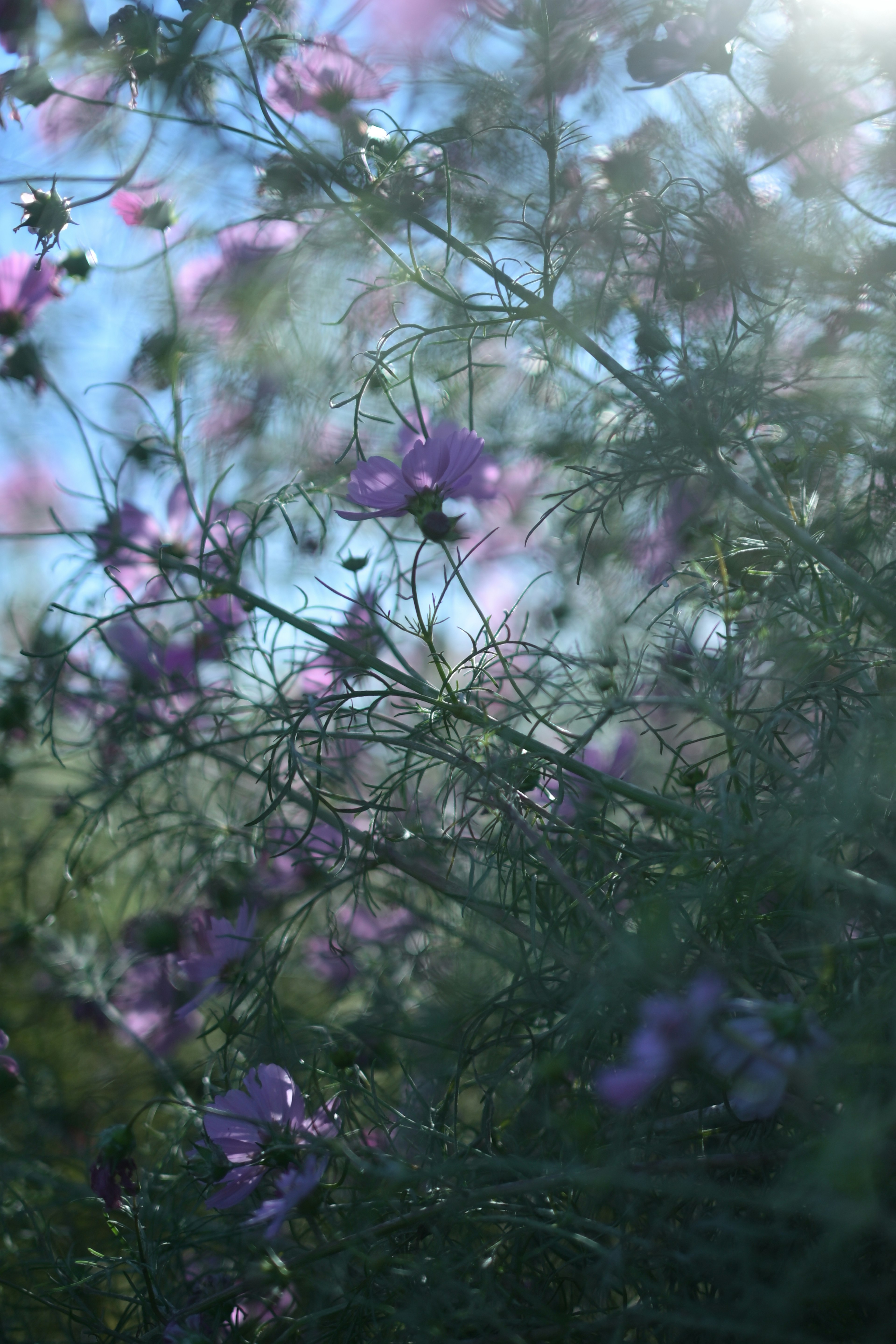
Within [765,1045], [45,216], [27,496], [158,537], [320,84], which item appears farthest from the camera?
[27,496]

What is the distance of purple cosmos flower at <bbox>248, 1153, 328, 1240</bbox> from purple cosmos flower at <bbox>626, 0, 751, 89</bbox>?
2.28 feet

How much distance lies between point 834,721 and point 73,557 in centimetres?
56

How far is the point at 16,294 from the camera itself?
727mm

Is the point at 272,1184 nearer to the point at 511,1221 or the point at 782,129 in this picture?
the point at 511,1221

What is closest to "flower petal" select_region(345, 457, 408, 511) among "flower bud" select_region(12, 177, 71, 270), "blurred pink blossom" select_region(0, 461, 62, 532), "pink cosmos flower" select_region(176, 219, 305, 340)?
"flower bud" select_region(12, 177, 71, 270)

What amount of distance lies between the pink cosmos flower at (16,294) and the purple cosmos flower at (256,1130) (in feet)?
1.98

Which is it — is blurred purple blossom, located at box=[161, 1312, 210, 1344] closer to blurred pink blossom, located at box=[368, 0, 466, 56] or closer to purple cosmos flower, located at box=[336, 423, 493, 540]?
purple cosmos flower, located at box=[336, 423, 493, 540]

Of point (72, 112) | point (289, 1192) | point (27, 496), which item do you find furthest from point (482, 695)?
point (27, 496)

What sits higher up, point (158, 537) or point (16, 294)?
point (16, 294)

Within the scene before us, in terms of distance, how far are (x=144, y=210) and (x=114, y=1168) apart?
0.67m

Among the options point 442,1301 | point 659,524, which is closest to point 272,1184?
point 442,1301

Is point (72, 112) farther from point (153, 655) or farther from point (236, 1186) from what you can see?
point (236, 1186)

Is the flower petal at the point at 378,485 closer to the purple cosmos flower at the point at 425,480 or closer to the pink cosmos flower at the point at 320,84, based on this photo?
the purple cosmos flower at the point at 425,480

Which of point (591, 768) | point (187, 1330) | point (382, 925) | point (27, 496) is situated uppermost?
point (27, 496)
